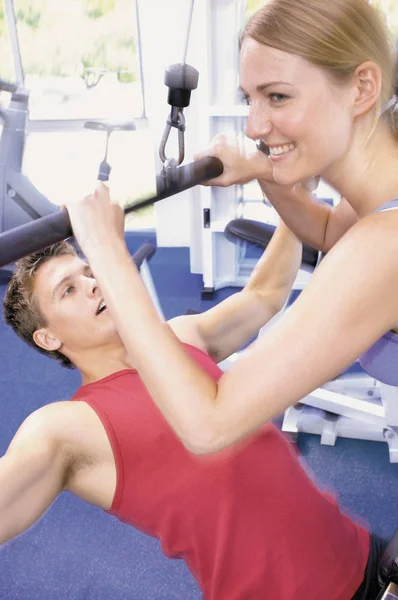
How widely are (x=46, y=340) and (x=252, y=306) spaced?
0.51m

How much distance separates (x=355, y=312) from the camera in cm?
78

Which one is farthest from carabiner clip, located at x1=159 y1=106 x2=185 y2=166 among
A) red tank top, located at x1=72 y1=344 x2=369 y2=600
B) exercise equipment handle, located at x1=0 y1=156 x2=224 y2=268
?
red tank top, located at x1=72 y1=344 x2=369 y2=600

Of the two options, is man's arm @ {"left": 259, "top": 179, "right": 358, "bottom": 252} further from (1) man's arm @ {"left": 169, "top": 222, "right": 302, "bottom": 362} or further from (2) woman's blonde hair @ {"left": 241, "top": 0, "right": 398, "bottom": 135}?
(2) woman's blonde hair @ {"left": 241, "top": 0, "right": 398, "bottom": 135}

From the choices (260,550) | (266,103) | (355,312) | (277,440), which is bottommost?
(260,550)

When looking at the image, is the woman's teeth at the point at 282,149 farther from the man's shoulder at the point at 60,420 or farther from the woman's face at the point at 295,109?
A: the man's shoulder at the point at 60,420

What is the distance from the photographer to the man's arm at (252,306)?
1.47 metres

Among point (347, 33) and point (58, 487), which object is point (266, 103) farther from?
point (58, 487)

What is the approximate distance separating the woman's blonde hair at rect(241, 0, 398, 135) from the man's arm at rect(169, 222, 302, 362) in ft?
2.09

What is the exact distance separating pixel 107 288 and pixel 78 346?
60cm

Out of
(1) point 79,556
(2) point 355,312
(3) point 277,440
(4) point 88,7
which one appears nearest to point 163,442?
(3) point 277,440

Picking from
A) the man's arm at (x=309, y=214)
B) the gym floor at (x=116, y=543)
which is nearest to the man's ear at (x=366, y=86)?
the man's arm at (x=309, y=214)

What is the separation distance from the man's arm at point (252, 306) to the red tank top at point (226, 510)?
0.32 m

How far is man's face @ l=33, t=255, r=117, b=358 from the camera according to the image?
4.44 ft

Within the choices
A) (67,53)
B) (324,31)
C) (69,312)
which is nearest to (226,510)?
(69,312)
